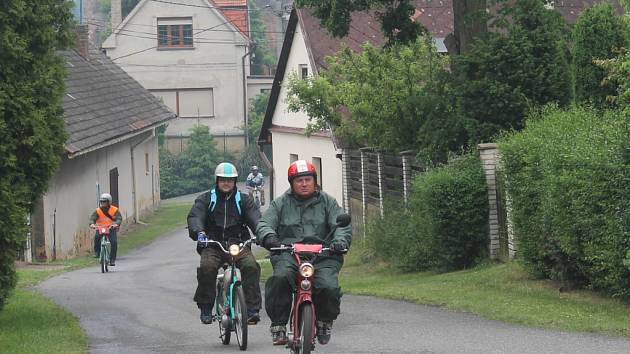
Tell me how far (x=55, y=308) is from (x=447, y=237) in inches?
232

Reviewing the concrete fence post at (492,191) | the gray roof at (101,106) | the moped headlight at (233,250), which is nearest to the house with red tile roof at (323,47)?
the gray roof at (101,106)

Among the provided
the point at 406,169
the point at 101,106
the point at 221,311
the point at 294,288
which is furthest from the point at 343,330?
the point at 101,106

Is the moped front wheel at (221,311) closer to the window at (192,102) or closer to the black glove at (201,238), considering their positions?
the black glove at (201,238)

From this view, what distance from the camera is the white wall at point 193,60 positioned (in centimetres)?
6506

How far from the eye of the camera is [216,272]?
1168cm

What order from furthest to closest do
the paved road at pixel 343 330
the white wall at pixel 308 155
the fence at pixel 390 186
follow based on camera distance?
the white wall at pixel 308 155, the fence at pixel 390 186, the paved road at pixel 343 330

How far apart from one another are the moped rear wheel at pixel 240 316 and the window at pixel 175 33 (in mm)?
55487

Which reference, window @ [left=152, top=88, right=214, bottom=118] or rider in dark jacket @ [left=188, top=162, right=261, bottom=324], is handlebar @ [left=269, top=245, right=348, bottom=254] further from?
window @ [left=152, top=88, right=214, bottom=118]

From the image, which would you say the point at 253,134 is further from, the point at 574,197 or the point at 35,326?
the point at 574,197

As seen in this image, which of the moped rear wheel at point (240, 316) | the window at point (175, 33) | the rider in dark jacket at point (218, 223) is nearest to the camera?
the moped rear wheel at point (240, 316)

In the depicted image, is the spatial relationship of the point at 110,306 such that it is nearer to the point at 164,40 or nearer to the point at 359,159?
the point at 359,159

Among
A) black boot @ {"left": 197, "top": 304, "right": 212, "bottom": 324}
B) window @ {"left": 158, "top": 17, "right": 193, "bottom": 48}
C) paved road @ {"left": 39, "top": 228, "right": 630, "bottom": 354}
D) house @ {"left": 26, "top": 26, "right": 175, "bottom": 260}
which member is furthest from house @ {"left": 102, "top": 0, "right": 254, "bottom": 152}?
black boot @ {"left": 197, "top": 304, "right": 212, "bottom": 324}

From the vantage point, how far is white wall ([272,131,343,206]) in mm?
34094

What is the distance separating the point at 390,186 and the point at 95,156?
12.4m
